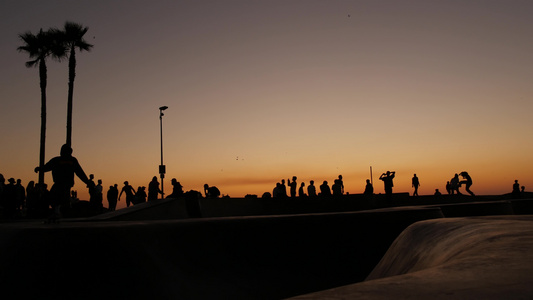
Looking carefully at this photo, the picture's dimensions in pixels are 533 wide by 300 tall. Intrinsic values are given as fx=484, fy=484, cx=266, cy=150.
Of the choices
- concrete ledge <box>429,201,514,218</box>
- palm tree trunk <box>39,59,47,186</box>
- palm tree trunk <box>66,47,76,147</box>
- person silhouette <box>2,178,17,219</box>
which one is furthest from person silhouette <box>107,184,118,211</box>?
concrete ledge <box>429,201,514,218</box>

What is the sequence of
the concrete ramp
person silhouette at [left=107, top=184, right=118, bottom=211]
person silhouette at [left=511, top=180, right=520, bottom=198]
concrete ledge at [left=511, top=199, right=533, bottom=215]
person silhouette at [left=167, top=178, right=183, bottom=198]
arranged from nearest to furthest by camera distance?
the concrete ramp → concrete ledge at [left=511, top=199, right=533, bottom=215] → person silhouette at [left=167, top=178, right=183, bottom=198] → person silhouette at [left=107, top=184, right=118, bottom=211] → person silhouette at [left=511, top=180, right=520, bottom=198]

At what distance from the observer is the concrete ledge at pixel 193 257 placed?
545 centimetres

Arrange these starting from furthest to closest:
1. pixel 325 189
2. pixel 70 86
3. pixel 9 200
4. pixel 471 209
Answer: pixel 70 86 < pixel 325 189 < pixel 9 200 < pixel 471 209

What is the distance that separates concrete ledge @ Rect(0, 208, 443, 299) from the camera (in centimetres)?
545

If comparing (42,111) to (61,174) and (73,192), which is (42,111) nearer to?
(73,192)

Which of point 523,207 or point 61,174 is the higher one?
point 61,174

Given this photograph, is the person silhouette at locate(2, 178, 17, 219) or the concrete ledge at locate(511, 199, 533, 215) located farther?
the person silhouette at locate(2, 178, 17, 219)

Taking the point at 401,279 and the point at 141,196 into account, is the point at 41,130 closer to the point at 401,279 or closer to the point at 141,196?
the point at 141,196

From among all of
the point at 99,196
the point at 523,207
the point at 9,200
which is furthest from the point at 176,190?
the point at 523,207

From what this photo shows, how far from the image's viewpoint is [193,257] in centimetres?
625

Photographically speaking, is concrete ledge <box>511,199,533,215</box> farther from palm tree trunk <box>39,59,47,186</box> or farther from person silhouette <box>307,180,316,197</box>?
palm tree trunk <box>39,59,47,186</box>

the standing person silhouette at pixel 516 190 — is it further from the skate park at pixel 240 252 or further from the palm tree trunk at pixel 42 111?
the palm tree trunk at pixel 42 111

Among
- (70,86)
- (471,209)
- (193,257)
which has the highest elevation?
(70,86)

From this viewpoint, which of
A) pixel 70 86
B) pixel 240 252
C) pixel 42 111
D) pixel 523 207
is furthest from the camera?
pixel 42 111
